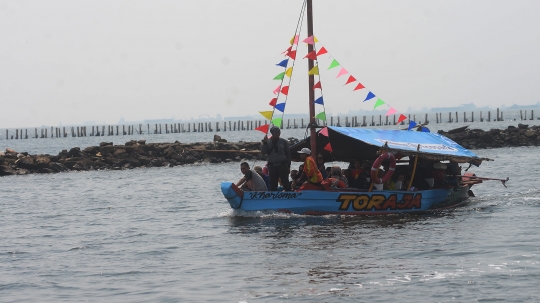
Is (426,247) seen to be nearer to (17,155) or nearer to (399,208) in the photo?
(399,208)

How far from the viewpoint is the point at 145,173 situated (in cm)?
4041

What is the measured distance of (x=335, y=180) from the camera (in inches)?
719

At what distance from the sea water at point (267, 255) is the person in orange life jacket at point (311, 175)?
0.79m

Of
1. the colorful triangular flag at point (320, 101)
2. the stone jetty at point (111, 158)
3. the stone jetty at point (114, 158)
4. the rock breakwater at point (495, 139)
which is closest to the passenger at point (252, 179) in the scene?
the colorful triangular flag at point (320, 101)

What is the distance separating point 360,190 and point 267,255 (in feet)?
16.7

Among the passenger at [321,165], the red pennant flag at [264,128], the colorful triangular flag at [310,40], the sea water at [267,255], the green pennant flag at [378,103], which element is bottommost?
the sea water at [267,255]

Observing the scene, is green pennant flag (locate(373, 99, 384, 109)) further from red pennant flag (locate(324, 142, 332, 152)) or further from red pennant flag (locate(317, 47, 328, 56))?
red pennant flag (locate(317, 47, 328, 56))

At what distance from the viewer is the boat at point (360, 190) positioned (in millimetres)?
17844

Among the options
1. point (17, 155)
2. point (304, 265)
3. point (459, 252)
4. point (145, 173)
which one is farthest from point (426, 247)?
point (17, 155)

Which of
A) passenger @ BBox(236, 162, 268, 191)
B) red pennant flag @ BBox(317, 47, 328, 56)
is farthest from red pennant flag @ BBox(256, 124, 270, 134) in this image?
red pennant flag @ BBox(317, 47, 328, 56)

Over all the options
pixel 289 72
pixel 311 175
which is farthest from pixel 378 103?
pixel 311 175

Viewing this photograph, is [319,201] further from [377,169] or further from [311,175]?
[377,169]

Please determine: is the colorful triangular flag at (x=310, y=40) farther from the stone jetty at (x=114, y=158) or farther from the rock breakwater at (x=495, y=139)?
the rock breakwater at (x=495, y=139)

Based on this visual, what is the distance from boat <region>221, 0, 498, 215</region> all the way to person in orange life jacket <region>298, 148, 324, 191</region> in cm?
16
